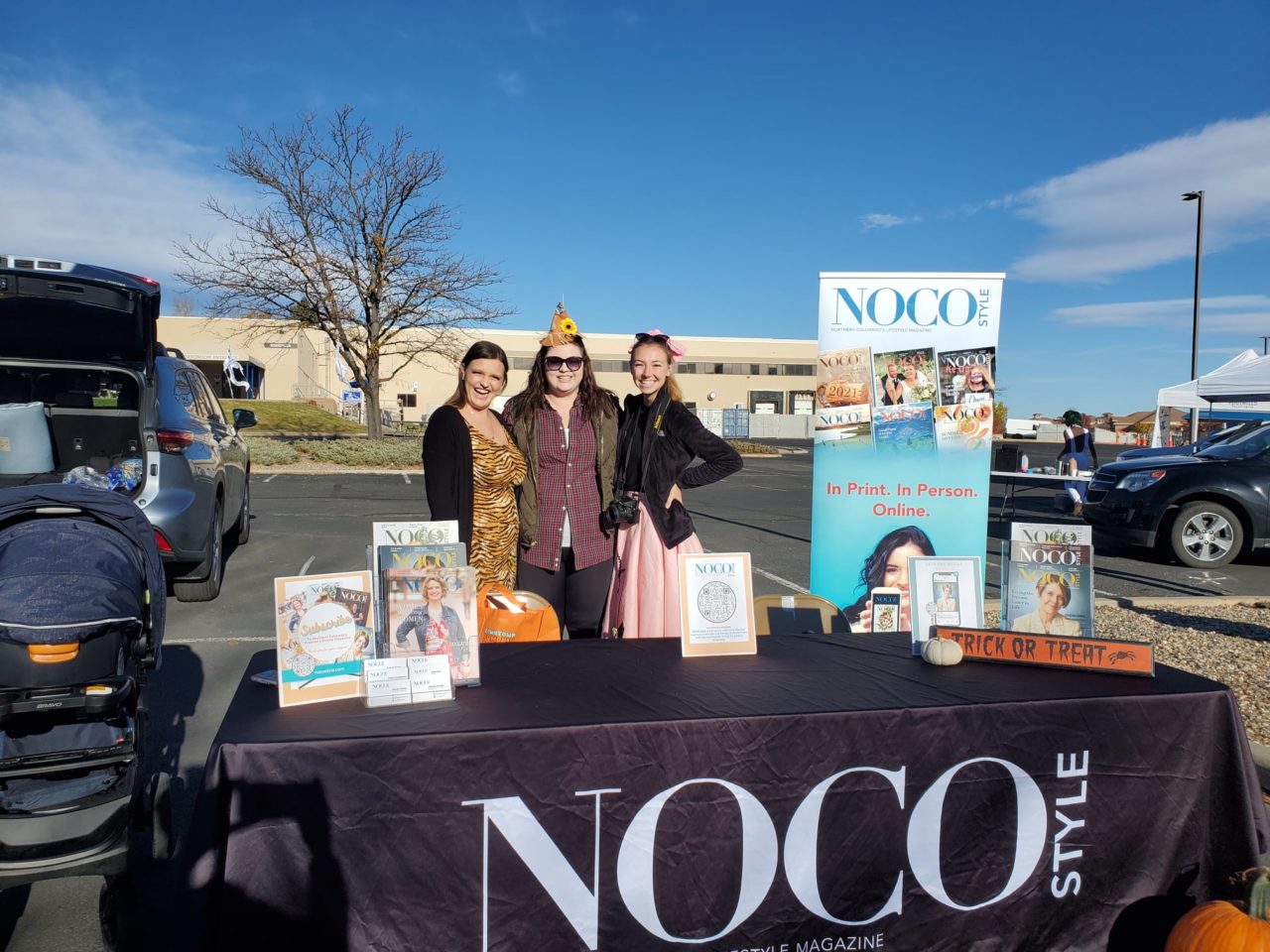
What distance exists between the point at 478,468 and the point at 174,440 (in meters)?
3.25

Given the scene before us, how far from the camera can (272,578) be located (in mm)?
7453

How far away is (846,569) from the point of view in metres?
4.57

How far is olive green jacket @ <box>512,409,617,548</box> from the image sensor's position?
349 centimetres

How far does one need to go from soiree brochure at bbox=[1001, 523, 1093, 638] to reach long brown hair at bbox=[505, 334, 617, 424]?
1.68 m

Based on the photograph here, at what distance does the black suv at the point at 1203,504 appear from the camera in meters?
8.80

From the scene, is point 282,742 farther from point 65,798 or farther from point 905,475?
point 905,475

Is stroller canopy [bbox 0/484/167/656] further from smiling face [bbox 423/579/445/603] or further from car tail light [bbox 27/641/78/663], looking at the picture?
smiling face [bbox 423/579/445/603]

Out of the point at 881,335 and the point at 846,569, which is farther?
the point at 846,569

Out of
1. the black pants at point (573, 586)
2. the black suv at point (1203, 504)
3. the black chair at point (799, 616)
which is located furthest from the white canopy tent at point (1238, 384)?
the black pants at point (573, 586)

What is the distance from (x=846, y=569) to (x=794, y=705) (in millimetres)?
2484

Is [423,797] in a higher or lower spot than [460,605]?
lower

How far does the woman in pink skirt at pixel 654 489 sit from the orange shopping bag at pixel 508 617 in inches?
14.1

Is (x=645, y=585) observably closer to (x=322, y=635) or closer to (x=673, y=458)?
(x=673, y=458)

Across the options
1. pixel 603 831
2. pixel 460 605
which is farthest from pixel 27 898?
pixel 603 831
